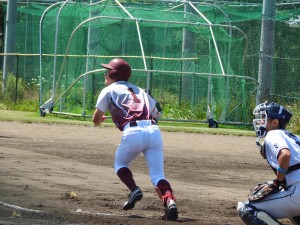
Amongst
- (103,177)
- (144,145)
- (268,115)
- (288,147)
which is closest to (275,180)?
(288,147)

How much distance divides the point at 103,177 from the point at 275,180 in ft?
16.0

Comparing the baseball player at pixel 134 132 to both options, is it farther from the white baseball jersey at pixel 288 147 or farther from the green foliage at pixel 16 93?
the green foliage at pixel 16 93

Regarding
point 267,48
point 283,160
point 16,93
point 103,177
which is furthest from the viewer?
point 16,93

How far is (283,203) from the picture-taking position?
8.00 m

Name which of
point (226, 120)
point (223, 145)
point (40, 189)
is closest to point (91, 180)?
point (40, 189)

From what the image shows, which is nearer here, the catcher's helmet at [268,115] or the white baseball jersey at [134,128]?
the catcher's helmet at [268,115]

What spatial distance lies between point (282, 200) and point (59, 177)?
4867mm

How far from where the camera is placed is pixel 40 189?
35.8 ft

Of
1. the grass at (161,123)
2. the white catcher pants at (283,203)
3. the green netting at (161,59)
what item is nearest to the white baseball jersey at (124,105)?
the white catcher pants at (283,203)

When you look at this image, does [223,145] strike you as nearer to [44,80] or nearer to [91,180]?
[91,180]

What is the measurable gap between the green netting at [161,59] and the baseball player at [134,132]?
42.5ft

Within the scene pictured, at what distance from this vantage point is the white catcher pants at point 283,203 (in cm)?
797

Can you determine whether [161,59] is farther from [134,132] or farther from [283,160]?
[283,160]

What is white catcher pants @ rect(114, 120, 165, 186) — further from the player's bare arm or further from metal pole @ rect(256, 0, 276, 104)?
metal pole @ rect(256, 0, 276, 104)
